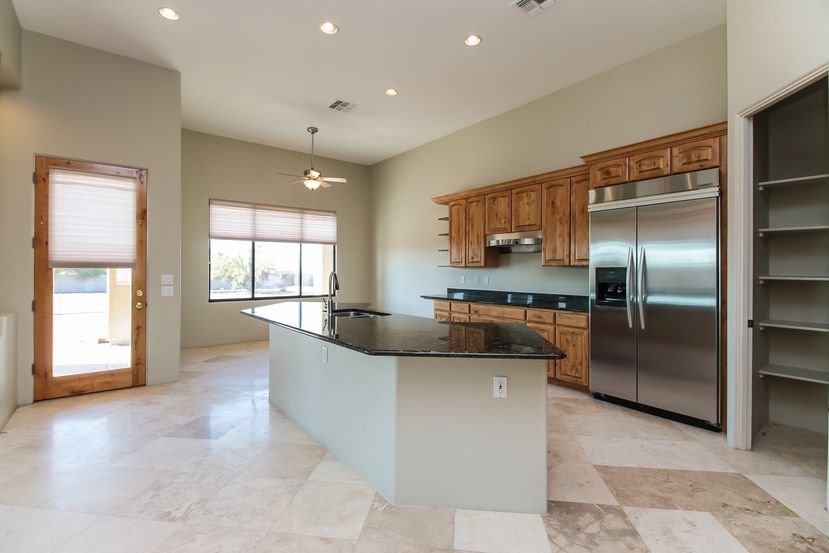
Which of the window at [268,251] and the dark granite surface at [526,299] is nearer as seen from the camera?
the dark granite surface at [526,299]

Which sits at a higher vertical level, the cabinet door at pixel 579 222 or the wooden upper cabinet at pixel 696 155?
the wooden upper cabinet at pixel 696 155

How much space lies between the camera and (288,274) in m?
7.49

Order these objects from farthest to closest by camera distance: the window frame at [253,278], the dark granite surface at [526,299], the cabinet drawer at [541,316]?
the window frame at [253,278] → the dark granite surface at [526,299] → the cabinet drawer at [541,316]

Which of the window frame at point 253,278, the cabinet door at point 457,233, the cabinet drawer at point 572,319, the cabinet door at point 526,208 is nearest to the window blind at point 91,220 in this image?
the window frame at point 253,278

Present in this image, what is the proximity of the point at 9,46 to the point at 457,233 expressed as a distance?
496 centimetres

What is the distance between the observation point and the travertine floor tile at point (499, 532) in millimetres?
1870

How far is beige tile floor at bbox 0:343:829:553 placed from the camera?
1.92 meters

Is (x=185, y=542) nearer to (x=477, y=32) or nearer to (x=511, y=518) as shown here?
(x=511, y=518)

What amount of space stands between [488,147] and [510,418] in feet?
15.1

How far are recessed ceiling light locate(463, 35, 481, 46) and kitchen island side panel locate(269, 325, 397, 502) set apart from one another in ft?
10.2

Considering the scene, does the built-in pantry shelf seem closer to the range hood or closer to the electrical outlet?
the range hood

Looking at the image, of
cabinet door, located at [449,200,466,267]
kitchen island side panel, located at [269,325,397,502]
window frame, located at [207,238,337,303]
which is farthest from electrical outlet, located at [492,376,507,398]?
window frame, located at [207,238,337,303]

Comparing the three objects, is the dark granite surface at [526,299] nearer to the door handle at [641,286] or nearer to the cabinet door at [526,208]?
the door handle at [641,286]

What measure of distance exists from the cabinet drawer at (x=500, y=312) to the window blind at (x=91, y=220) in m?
4.07
